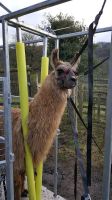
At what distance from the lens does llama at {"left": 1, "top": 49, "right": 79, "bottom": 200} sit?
279 centimetres

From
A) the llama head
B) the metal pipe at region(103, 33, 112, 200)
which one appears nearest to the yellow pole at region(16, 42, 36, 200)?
the llama head

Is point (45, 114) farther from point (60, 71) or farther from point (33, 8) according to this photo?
point (33, 8)

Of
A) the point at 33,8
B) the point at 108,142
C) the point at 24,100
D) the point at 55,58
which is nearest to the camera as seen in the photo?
the point at 108,142

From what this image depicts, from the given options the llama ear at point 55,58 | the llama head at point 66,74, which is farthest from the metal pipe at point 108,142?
the llama ear at point 55,58

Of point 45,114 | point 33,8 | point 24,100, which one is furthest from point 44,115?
point 33,8

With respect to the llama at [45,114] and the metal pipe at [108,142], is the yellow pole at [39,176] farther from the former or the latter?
the metal pipe at [108,142]

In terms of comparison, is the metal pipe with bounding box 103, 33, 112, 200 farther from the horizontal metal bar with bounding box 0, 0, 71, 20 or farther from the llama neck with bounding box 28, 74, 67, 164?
the llama neck with bounding box 28, 74, 67, 164

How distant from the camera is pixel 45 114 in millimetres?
2840

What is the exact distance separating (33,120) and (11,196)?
33.2 inches

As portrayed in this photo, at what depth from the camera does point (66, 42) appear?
268 inches

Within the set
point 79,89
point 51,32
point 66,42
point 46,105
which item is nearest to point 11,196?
point 46,105

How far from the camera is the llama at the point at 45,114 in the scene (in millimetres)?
2789

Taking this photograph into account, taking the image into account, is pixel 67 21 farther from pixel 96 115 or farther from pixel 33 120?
pixel 33 120

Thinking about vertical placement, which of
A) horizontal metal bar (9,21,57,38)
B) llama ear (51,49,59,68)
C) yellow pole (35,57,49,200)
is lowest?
yellow pole (35,57,49,200)
